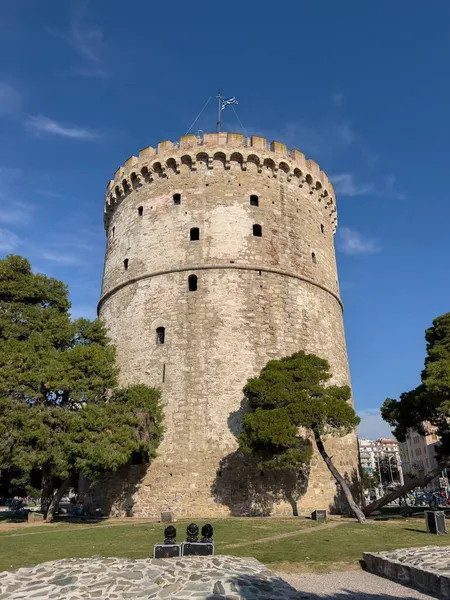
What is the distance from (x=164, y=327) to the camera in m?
16.5

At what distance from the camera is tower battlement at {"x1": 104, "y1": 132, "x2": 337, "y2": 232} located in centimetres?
1853

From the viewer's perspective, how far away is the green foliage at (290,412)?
12359 millimetres

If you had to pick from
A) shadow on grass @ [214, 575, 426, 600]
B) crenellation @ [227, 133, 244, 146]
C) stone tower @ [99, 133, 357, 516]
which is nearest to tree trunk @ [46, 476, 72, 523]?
stone tower @ [99, 133, 357, 516]

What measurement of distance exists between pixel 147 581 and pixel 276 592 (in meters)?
1.55

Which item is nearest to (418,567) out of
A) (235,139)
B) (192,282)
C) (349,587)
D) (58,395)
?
(349,587)

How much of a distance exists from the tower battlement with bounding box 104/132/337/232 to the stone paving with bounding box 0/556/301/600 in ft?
49.7

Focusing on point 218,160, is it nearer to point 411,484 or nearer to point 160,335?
point 160,335

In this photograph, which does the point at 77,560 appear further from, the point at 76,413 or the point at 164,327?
the point at 164,327

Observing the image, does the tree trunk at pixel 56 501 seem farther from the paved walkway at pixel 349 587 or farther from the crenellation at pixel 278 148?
the crenellation at pixel 278 148

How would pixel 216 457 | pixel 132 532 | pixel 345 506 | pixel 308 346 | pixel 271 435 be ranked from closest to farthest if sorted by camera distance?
pixel 132 532 < pixel 271 435 < pixel 216 457 < pixel 345 506 < pixel 308 346

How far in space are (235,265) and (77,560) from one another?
11815 mm

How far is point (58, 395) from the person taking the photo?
14102 mm

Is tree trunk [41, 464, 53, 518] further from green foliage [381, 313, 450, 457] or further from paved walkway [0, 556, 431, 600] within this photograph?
green foliage [381, 313, 450, 457]

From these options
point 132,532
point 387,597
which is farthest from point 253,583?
point 132,532
